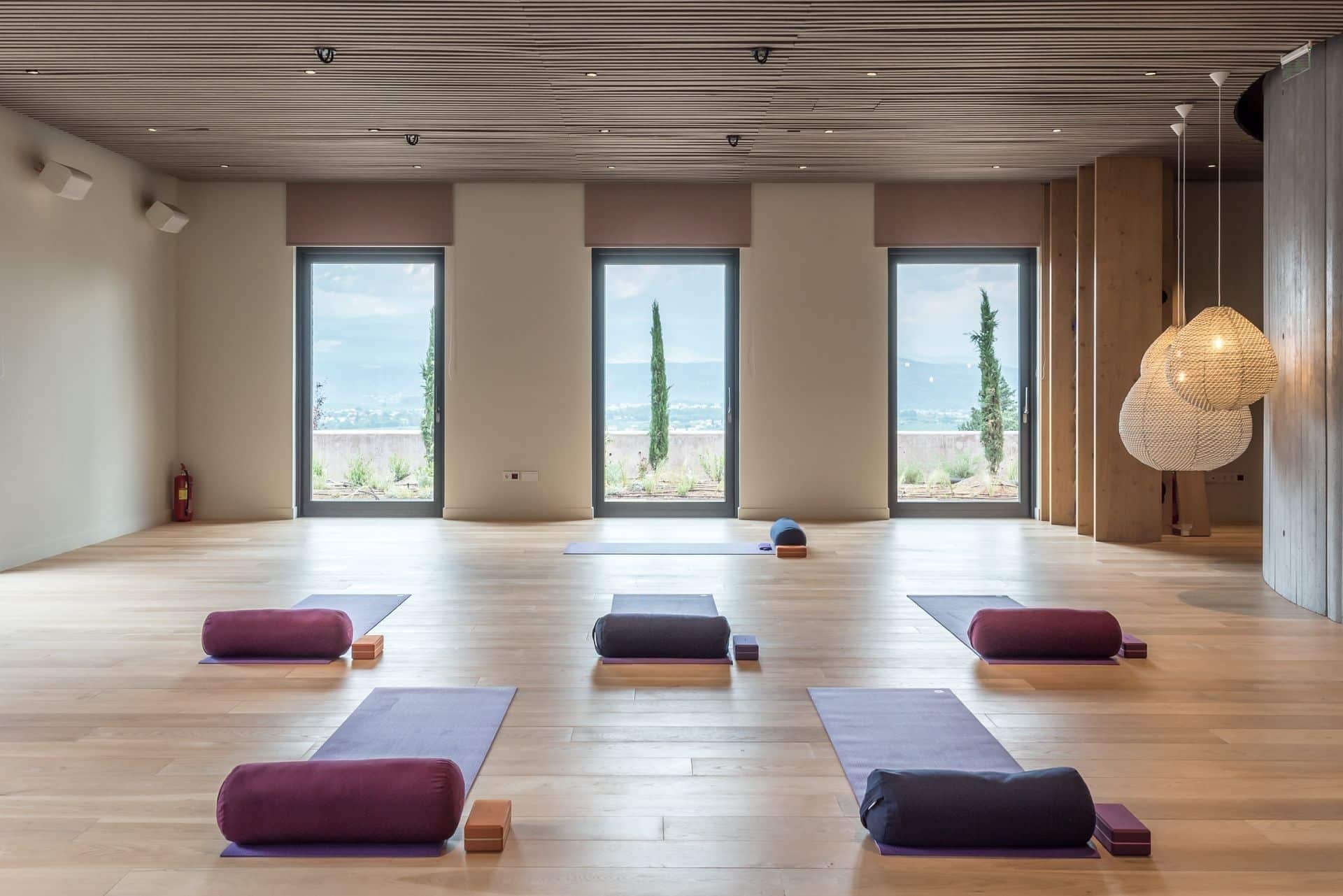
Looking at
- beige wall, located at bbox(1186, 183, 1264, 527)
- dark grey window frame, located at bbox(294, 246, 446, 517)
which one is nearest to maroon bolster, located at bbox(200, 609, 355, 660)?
dark grey window frame, located at bbox(294, 246, 446, 517)

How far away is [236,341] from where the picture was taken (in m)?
8.35

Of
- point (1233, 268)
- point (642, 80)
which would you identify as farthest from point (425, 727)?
point (1233, 268)

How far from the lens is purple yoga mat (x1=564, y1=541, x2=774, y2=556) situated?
21.8 ft

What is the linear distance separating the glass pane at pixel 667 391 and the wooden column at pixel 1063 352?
2613 mm

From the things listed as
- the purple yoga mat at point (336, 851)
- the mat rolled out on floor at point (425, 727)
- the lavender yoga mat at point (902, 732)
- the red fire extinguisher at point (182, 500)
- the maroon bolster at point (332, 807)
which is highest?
the red fire extinguisher at point (182, 500)

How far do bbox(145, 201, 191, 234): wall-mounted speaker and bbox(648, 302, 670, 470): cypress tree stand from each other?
3.73m

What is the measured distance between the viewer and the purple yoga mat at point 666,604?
15.6ft

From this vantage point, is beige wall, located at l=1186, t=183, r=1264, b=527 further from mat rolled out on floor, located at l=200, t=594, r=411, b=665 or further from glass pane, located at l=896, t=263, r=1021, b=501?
mat rolled out on floor, located at l=200, t=594, r=411, b=665

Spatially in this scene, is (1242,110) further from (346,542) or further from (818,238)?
(346,542)

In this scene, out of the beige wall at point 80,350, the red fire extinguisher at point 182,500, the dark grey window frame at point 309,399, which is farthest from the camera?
the dark grey window frame at point 309,399

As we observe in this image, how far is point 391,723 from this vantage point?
3.14 metres

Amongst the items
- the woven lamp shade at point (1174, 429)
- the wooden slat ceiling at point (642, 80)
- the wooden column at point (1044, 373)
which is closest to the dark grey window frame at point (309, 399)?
the wooden slat ceiling at point (642, 80)

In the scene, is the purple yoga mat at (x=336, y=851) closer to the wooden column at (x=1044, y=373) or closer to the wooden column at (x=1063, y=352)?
the wooden column at (x=1063, y=352)

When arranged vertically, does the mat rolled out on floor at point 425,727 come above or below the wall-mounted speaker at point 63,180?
below
